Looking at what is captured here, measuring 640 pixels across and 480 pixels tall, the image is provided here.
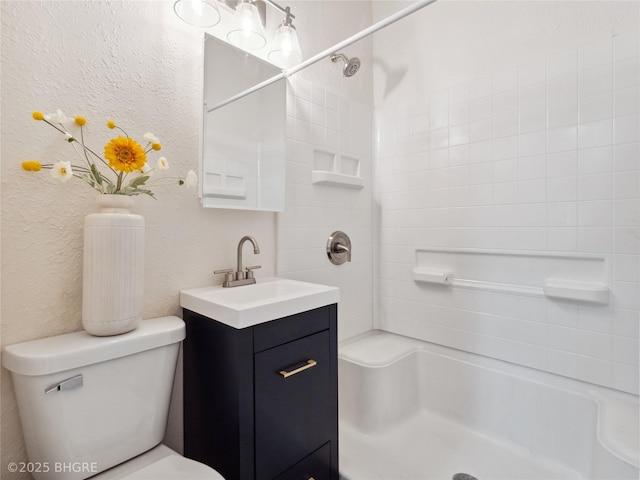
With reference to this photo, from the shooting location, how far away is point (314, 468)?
119cm

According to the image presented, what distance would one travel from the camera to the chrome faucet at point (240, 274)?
4.44ft

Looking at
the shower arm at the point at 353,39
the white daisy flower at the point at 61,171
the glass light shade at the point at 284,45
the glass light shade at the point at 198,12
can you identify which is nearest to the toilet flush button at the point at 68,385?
the white daisy flower at the point at 61,171

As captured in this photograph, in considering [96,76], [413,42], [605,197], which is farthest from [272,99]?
[605,197]

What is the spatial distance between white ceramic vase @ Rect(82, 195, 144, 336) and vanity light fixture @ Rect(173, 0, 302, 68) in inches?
31.2

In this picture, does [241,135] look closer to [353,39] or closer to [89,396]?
[353,39]

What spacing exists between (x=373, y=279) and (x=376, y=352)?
0.50 metres

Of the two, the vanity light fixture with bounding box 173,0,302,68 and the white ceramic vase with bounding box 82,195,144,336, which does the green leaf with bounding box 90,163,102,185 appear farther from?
the vanity light fixture with bounding box 173,0,302,68

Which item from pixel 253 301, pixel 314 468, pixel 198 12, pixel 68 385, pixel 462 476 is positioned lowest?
pixel 462 476

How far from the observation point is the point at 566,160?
1474mm

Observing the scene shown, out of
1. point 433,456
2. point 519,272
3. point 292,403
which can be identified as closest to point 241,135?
point 292,403

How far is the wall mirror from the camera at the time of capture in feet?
4.37

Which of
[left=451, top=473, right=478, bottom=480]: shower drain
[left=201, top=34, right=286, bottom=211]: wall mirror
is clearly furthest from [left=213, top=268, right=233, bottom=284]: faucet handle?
[left=451, top=473, right=478, bottom=480]: shower drain

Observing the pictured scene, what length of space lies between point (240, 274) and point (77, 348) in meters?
0.62

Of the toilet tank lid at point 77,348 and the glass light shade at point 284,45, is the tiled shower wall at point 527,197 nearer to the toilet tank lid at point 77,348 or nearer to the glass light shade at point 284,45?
the glass light shade at point 284,45
